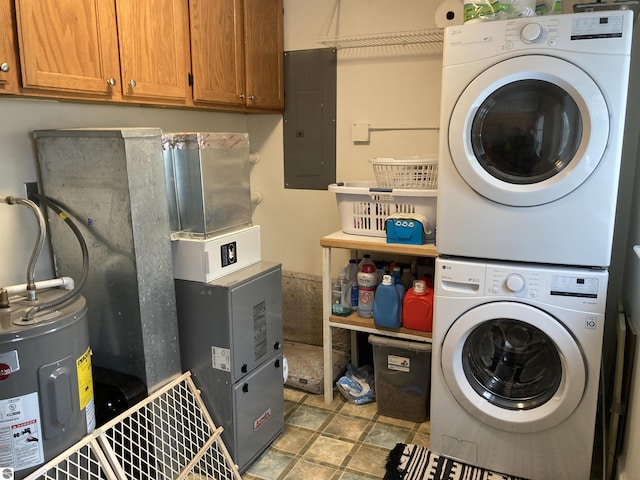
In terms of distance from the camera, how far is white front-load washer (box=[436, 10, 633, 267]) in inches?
66.1

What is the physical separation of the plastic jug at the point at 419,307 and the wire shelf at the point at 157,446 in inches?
38.0

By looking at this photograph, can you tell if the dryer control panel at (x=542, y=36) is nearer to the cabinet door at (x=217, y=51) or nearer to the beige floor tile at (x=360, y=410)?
the cabinet door at (x=217, y=51)

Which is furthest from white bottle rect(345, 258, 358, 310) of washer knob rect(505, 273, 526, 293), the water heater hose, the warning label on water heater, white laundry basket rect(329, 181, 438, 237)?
the warning label on water heater

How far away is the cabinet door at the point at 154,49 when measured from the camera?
6.11 feet

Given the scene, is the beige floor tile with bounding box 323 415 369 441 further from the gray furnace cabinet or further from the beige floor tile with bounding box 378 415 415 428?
the gray furnace cabinet

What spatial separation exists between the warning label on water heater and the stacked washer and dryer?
1.41 meters

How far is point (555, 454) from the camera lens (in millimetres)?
1948

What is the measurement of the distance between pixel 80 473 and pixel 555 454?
1.69 metres

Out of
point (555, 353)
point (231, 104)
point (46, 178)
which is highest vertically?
point (231, 104)

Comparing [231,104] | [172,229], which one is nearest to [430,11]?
[231,104]

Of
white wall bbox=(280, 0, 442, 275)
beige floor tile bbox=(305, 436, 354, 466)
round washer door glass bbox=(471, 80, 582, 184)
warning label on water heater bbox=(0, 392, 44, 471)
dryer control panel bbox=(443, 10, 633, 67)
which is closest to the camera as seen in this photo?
warning label on water heater bbox=(0, 392, 44, 471)

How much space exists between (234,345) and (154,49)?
46.9 inches

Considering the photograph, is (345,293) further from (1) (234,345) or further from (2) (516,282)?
(2) (516,282)

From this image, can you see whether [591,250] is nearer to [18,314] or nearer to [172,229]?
[172,229]
